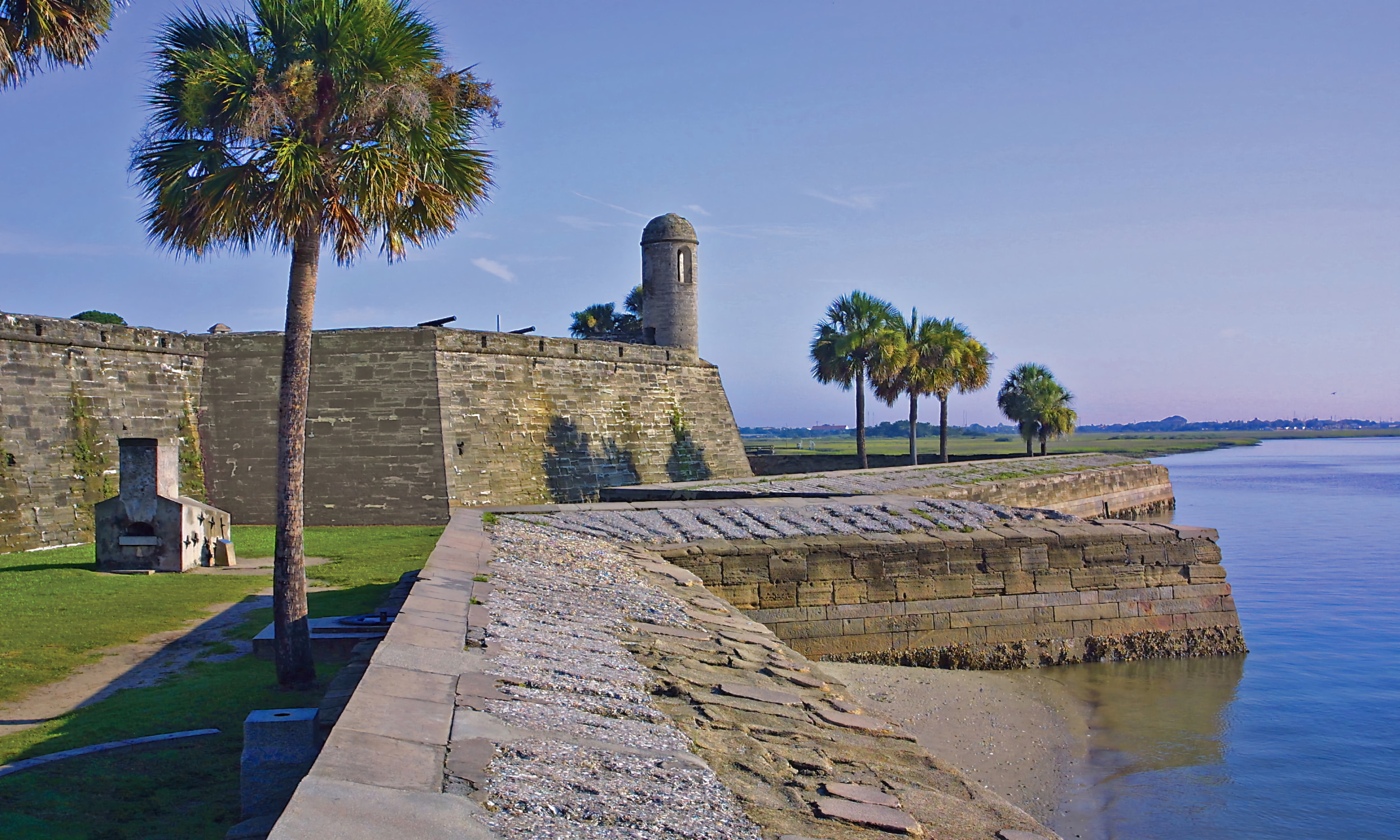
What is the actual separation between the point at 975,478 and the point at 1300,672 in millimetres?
11274

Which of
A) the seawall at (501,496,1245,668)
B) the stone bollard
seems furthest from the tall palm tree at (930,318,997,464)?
the stone bollard

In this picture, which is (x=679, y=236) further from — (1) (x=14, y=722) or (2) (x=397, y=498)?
(1) (x=14, y=722)

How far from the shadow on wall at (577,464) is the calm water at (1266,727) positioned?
43.9 feet

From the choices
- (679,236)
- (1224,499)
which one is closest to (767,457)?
(679,236)

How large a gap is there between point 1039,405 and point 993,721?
1377 inches

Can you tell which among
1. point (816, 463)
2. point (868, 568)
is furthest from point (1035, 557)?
point (816, 463)

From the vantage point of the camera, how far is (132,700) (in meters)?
6.72

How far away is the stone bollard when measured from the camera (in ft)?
13.2

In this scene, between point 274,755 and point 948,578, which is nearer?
point 274,755

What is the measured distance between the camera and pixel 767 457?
121 ft

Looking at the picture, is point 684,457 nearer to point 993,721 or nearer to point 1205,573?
point 1205,573

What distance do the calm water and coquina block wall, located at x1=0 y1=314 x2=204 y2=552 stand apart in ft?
53.5

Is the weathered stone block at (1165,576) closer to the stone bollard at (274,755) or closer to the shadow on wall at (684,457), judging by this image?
the stone bollard at (274,755)

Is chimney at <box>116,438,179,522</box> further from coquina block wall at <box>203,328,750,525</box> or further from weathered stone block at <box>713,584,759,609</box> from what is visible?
weathered stone block at <box>713,584,759,609</box>
